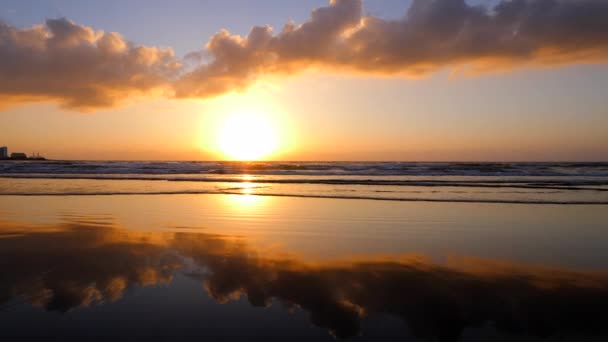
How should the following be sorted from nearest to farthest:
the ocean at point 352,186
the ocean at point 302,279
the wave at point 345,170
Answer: the ocean at point 302,279 → the ocean at point 352,186 → the wave at point 345,170

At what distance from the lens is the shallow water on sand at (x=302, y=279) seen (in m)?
3.65

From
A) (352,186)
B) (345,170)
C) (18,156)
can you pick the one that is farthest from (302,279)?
(18,156)

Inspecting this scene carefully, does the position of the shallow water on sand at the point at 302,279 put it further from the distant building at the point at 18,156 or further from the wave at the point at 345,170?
the distant building at the point at 18,156

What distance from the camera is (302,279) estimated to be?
4.98 m

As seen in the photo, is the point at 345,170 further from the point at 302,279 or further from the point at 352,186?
the point at 302,279

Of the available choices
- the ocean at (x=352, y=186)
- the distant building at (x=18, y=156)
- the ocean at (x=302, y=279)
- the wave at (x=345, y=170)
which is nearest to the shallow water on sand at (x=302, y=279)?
the ocean at (x=302, y=279)

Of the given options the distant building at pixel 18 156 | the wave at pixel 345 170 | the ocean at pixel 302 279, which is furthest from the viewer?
the distant building at pixel 18 156

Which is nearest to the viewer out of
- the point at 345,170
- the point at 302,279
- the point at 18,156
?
the point at 302,279

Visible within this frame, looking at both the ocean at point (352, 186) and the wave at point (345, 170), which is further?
the wave at point (345, 170)

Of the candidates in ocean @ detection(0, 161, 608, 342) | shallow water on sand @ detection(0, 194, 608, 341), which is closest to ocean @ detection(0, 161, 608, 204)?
ocean @ detection(0, 161, 608, 342)

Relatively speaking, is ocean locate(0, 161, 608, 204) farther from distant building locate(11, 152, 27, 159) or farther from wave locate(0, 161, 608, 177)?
distant building locate(11, 152, 27, 159)

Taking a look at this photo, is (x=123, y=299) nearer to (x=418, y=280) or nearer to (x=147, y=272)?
(x=147, y=272)

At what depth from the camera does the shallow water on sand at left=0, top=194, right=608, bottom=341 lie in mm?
3654

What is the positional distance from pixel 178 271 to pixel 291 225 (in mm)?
4010
